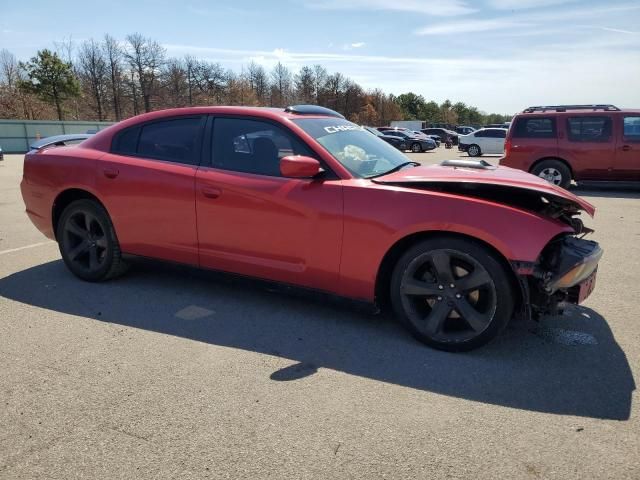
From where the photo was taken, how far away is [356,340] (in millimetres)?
3447

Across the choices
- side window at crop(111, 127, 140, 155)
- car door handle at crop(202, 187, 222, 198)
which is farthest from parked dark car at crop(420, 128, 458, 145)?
car door handle at crop(202, 187, 222, 198)

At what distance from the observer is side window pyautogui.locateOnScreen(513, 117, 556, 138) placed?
11.1 meters

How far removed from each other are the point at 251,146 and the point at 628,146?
10.0 metres

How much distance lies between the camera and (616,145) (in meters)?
10.7

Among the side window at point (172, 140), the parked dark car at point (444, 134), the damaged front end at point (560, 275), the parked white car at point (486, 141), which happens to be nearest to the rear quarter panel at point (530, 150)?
the damaged front end at point (560, 275)

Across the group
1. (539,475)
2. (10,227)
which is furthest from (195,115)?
(10,227)

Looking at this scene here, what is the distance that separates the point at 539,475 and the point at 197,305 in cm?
286

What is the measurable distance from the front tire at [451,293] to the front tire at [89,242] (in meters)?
2.70

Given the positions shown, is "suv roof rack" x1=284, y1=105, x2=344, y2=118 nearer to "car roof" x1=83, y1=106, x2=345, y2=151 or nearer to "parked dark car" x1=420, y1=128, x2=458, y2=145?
"car roof" x1=83, y1=106, x2=345, y2=151

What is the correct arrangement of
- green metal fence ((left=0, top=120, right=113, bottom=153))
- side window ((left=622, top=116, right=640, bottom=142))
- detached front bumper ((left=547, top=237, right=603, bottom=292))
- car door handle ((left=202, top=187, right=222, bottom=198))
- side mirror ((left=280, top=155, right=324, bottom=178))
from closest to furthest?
1. detached front bumper ((left=547, top=237, right=603, bottom=292))
2. side mirror ((left=280, top=155, right=324, bottom=178))
3. car door handle ((left=202, top=187, right=222, bottom=198))
4. side window ((left=622, top=116, right=640, bottom=142))
5. green metal fence ((left=0, top=120, right=113, bottom=153))

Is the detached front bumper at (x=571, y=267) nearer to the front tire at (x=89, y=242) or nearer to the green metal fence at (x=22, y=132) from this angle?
the front tire at (x=89, y=242)

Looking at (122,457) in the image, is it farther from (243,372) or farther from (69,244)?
(69,244)

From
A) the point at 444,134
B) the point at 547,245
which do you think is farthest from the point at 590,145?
the point at 444,134

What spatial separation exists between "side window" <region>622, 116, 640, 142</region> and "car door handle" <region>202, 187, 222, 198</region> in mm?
10323
